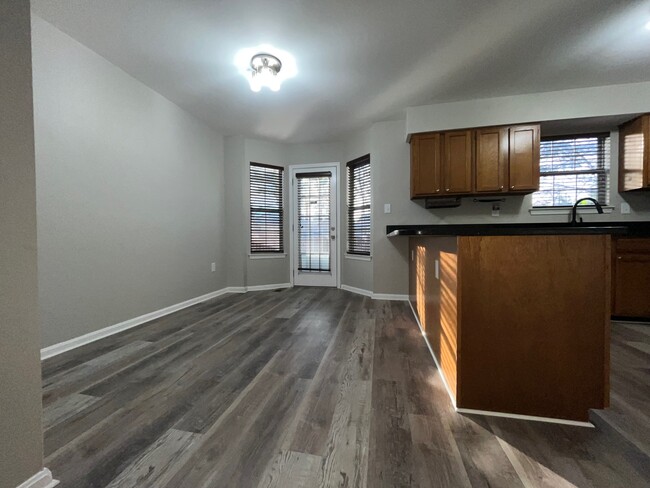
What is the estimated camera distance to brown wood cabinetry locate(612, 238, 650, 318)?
277cm

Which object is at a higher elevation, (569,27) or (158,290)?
(569,27)

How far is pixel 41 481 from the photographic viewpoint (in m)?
0.89

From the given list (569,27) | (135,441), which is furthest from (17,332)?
(569,27)

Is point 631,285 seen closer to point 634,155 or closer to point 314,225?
point 634,155

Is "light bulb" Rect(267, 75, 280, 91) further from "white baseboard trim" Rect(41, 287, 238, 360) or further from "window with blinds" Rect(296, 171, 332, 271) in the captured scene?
"white baseboard trim" Rect(41, 287, 238, 360)

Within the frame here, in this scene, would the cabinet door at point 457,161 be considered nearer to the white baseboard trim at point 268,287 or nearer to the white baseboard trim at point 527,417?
the white baseboard trim at point 527,417

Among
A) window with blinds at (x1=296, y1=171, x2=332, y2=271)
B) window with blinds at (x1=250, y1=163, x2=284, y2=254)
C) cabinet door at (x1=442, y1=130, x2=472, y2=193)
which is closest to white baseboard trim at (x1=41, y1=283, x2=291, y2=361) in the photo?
window with blinds at (x1=250, y1=163, x2=284, y2=254)

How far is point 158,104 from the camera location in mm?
2990

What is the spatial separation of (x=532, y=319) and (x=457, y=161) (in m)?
2.50

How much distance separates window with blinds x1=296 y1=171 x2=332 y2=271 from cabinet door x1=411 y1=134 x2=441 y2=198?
164cm

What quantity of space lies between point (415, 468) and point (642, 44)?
11.9ft

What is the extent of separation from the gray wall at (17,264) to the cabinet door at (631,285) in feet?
14.9

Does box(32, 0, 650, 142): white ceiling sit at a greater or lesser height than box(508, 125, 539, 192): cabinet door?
greater

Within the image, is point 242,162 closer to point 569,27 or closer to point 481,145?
point 481,145
